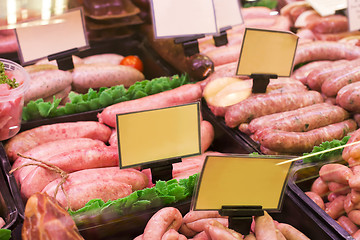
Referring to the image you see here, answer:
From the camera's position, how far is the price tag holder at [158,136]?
6.18 feet

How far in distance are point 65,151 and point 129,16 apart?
6.67 feet

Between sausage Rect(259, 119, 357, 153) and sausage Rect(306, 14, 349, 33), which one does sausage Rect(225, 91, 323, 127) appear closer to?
sausage Rect(259, 119, 357, 153)

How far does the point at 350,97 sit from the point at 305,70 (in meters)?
0.64

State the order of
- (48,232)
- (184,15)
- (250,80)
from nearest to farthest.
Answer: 1. (48,232)
2. (250,80)
3. (184,15)

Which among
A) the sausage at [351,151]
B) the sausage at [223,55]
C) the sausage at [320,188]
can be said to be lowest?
the sausage at [320,188]

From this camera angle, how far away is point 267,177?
1.64 m

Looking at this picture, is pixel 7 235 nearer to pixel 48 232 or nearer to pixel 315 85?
pixel 48 232

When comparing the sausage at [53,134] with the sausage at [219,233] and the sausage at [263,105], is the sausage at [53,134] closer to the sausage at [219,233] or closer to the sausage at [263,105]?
the sausage at [263,105]

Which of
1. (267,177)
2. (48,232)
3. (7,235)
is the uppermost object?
(48,232)

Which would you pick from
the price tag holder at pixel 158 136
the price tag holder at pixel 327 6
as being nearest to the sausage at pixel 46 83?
the price tag holder at pixel 158 136

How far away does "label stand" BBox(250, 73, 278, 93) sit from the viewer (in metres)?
2.63

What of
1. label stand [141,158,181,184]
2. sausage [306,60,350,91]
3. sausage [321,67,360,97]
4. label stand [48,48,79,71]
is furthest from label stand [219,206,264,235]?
label stand [48,48,79,71]

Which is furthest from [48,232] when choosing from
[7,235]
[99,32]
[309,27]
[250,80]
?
[309,27]

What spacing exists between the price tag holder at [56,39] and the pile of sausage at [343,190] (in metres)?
2.01
